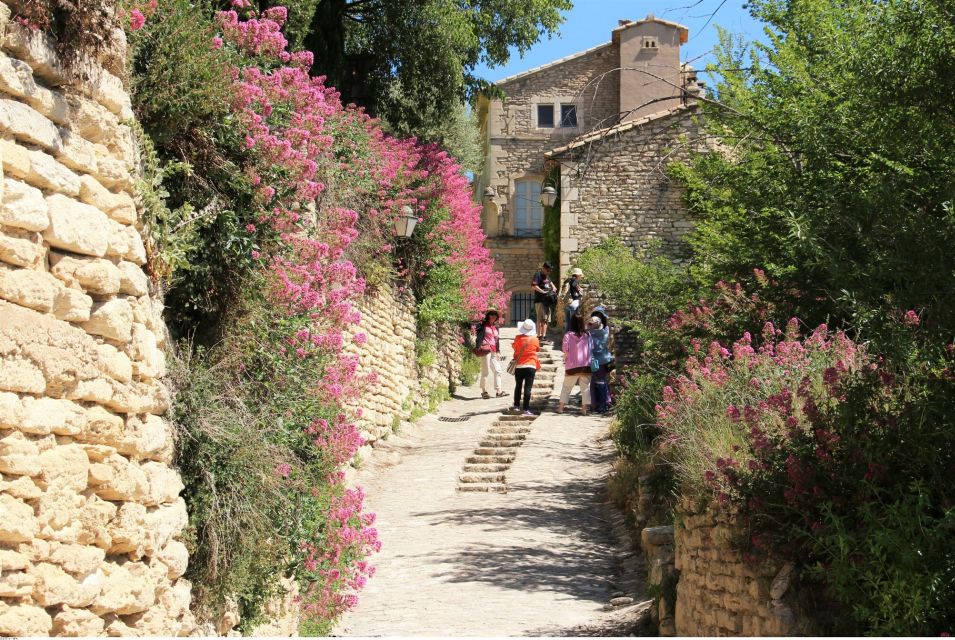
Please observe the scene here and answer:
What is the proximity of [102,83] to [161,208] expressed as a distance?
883 mm

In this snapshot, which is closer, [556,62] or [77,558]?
[77,558]

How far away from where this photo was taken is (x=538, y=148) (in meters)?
31.9

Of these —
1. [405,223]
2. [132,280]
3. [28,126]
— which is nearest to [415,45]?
[405,223]

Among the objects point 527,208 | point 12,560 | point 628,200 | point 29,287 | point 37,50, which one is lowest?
point 12,560

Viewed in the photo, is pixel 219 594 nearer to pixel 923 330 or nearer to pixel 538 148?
pixel 923 330

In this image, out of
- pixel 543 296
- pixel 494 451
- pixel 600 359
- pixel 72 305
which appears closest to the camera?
pixel 72 305

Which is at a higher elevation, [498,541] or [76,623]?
[76,623]

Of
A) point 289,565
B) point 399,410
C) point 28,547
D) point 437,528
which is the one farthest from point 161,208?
point 399,410

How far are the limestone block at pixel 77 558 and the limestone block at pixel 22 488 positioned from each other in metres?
0.26

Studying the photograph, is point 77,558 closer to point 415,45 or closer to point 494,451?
point 494,451

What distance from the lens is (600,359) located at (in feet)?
54.2

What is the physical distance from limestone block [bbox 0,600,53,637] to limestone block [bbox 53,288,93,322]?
1138mm

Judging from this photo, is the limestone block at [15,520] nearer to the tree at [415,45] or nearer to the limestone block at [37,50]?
the limestone block at [37,50]

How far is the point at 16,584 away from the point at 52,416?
642 millimetres
